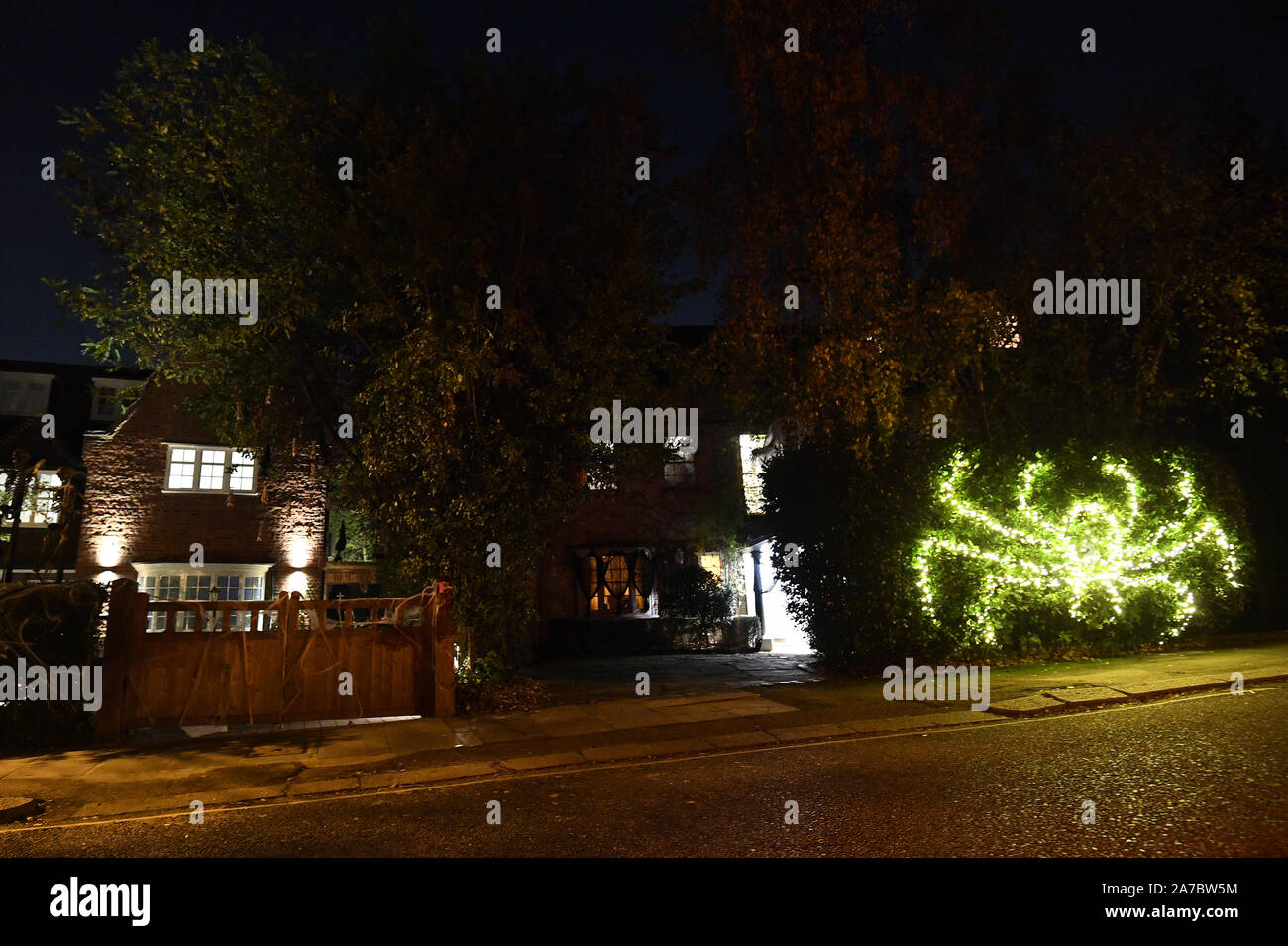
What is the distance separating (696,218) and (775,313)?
2479mm

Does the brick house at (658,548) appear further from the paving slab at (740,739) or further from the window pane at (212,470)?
the paving slab at (740,739)

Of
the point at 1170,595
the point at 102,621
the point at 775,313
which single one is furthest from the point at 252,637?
the point at 1170,595

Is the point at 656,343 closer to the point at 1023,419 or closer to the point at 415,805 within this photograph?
the point at 1023,419

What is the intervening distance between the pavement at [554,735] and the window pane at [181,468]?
12490 millimetres

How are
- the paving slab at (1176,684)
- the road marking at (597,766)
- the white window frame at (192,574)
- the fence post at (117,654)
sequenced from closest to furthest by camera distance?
the road marking at (597,766) < the fence post at (117,654) < the paving slab at (1176,684) < the white window frame at (192,574)

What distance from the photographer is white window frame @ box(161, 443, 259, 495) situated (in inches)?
839

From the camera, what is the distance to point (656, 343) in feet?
46.4

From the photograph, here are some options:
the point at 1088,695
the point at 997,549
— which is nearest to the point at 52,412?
the point at 997,549

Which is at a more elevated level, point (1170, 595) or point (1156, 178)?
point (1156, 178)

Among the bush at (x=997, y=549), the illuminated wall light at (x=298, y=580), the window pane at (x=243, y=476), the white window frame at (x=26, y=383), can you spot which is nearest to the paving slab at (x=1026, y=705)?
the bush at (x=997, y=549)

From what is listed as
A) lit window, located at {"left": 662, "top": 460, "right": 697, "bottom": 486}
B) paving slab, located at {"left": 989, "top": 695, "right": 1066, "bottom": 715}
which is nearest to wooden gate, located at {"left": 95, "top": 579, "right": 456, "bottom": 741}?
paving slab, located at {"left": 989, "top": 695, "right": 1066, "bottom": 715}

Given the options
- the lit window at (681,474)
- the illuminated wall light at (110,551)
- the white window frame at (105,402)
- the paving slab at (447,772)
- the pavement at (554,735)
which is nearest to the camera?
the pavement at (554,735)

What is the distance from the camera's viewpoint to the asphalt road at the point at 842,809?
205 inches

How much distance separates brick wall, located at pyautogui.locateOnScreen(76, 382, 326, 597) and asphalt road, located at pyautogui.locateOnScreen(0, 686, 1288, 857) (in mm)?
15560
